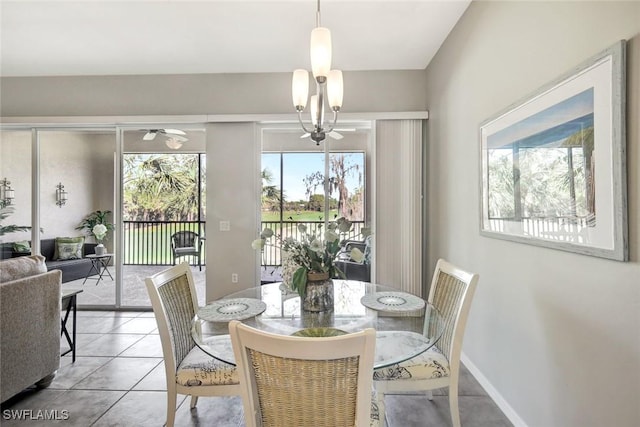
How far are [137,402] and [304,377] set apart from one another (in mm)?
1787

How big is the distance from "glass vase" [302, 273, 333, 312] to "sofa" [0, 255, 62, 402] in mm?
1752

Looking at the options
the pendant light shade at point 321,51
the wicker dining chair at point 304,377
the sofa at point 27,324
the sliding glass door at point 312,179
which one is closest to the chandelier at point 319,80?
the pendant light shade at point 321,51

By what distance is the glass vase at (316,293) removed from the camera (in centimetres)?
165

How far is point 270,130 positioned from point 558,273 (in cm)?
315

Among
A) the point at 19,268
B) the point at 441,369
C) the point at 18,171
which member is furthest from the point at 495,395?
the point at 18,171

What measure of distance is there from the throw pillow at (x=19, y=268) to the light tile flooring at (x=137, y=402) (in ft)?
2.70

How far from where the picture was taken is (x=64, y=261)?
3.93m

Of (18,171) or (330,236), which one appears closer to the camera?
(330,236)

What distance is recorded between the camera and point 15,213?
3730mm

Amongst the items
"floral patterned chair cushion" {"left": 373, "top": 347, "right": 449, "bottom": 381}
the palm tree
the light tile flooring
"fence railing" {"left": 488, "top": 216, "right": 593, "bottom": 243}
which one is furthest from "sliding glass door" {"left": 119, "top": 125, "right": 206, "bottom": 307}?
"fence railing" {"left": 488, "top": 216, "right": 593, "bottom": 243}

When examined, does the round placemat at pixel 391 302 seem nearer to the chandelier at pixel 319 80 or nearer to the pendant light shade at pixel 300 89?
the chandelier at pixel 319 80

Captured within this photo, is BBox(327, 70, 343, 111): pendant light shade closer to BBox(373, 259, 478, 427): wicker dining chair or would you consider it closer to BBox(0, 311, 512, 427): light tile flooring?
BBox(373, 259, 478, 427): wicker dining chair

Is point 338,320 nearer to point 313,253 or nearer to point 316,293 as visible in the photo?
point 316,293

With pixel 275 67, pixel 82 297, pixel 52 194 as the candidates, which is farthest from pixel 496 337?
pixel 52 194
